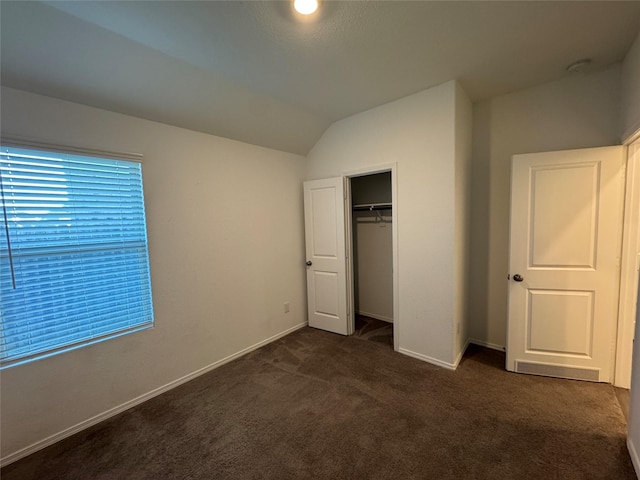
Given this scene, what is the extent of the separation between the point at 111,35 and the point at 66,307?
1.85m

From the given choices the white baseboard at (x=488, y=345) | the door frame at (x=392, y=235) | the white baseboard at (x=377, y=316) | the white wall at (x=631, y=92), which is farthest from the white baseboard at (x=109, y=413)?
the white wall at (x=631, y=92)

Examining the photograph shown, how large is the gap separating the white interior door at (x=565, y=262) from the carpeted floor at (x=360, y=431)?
9.5 inches

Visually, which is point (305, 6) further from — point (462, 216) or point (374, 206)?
point (374, 206)

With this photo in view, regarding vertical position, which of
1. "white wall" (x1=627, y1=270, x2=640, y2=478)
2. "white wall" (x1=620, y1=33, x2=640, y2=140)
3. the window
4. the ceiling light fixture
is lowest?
"white wall" (x1=627, y1=270, x2=640, y2=478)

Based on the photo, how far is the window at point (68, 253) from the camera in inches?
65.2

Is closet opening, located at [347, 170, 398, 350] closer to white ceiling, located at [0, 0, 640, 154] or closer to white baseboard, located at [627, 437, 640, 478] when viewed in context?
white ceiling, located at [0, 0, 640, 154]

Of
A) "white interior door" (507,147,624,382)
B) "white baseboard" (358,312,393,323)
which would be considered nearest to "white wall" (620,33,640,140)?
"white interior door" (507,147,624,382)

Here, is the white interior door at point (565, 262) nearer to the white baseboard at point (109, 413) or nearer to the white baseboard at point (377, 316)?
the white baseboard at point (377, 316)

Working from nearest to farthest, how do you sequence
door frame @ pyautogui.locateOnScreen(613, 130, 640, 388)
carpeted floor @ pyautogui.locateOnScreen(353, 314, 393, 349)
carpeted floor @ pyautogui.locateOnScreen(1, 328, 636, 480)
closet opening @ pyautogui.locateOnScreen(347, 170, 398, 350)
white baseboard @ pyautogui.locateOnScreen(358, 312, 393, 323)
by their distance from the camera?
carpeted floor @ pyautogui.locateOnScreen(1, 328, 636, 480) < door frame @ pyautogui.locateOnScreen(613, 130, 640, 388) < carpeted floor @ pyautogui.locateOnScreen(353, 314, 393, 349) < closet opening @ pyautogui.locateOnScreen(347, 170, 398, 350) < white baseboard @ pyautogui.locateOnScreen(358, 312, 393, 323)

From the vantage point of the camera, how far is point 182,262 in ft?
7.98

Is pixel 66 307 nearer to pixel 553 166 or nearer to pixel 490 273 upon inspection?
pixel 490 273

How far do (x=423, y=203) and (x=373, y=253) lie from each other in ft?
4.74

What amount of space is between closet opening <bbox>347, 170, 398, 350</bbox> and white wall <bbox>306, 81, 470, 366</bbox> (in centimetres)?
76

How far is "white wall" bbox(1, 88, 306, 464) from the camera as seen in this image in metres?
1.74
